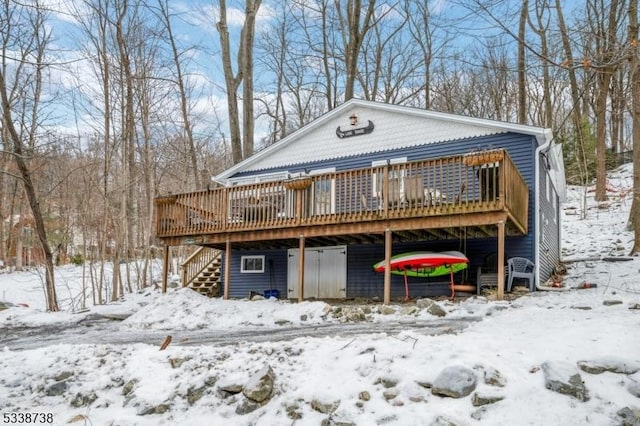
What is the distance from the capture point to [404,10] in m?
25.2

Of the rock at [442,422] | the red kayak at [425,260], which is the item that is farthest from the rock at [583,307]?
the rock at [442,422]

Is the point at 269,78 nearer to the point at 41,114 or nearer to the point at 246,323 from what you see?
the point at 41,114

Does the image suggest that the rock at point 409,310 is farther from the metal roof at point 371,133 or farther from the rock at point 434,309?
the metal roof at point 371,133

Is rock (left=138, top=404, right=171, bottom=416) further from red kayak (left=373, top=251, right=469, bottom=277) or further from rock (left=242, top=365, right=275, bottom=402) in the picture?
red kayak (left=373, top=251, right=469, bottom=277)

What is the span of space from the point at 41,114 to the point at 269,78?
1311 centimetres

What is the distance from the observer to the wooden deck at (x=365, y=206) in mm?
10023

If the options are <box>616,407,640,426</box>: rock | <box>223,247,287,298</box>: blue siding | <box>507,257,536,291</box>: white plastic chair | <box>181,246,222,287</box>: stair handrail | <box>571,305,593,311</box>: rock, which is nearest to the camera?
<box>616,407,640,426</box>: rock

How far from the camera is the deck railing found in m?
9.99

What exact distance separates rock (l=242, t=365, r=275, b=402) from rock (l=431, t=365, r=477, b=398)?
67.6 inches

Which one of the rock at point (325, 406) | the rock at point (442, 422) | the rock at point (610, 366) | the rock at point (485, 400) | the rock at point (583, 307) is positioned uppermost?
the rock at point (583, 307)

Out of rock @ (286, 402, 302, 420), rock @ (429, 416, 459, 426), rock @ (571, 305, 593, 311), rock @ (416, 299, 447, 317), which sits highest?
rock @ (571, 305, 593, 311)

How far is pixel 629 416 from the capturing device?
4137 millimetres

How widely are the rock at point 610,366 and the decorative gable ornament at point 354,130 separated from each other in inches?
398

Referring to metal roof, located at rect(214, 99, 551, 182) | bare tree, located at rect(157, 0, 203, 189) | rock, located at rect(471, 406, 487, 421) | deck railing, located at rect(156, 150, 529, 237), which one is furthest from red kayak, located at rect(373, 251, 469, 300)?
bare tree, located at rect(157, 0, 203, 189)
